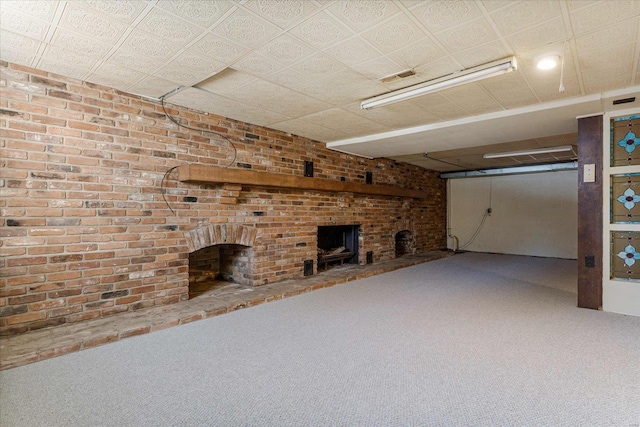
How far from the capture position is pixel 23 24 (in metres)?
2.01

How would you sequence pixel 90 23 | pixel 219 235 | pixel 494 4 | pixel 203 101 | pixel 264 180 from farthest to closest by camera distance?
pixel 264 180, pixel 219 235, pixel 203 101, pixel 90 23, pixel 494 4

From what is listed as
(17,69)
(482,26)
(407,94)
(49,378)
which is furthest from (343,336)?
(17,69)

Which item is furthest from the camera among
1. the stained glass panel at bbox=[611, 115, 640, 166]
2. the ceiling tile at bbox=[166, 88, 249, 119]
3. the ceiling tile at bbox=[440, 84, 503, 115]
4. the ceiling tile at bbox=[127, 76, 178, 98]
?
the stained glass panel at bbox=[611, 115, 640, 166]

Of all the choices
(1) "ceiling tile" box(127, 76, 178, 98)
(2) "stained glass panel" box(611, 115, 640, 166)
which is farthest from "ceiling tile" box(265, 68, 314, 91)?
(2) "stained glass panel" box(611, 115, 640, 166)

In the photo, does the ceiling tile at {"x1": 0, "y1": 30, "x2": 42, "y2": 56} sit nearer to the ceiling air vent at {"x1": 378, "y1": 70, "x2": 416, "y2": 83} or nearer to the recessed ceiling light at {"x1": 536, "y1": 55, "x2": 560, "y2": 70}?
the ceiling air vent at {"x1": 378, "y1": 70, "x2": 416, "y2": 83}

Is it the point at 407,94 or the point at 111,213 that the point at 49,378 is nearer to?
the point at 111,213

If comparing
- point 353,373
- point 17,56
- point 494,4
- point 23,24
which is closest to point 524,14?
point 494,4

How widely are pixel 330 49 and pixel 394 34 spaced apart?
18.1 inches

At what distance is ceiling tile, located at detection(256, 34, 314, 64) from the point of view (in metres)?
2.20

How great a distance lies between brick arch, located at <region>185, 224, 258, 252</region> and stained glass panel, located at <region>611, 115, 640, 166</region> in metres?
4.16

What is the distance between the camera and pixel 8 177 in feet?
8.21

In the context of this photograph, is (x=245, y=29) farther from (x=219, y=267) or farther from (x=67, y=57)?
(x=219, y=267)

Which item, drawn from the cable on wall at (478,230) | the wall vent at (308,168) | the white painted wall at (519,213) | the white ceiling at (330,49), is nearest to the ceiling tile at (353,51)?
the white ceiling at (330,49)

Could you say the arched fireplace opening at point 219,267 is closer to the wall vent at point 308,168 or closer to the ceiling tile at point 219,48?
the wall vent at point 308,168
